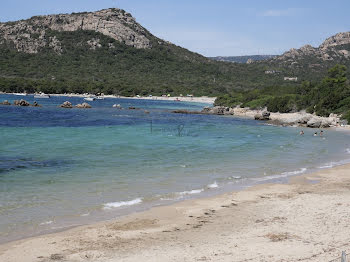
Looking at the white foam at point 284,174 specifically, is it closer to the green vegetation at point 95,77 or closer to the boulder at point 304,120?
the boulder at point 304,120

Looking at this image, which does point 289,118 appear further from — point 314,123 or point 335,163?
point 335,163

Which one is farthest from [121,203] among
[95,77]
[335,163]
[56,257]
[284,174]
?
[95,77]

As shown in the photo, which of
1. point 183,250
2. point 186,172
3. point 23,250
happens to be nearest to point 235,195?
point 186,172

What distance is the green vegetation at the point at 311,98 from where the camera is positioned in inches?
2736

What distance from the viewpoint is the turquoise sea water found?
14.5 m

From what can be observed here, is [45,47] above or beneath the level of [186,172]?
above

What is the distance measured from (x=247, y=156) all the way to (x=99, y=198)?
15.2 m

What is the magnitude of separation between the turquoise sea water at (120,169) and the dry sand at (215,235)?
127cm

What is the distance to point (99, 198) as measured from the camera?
16.1 meters

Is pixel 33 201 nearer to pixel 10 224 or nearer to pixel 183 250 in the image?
pixel 10 224

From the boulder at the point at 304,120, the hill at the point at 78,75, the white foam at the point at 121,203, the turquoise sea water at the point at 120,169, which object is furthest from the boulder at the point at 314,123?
the hill at the point at 78,75

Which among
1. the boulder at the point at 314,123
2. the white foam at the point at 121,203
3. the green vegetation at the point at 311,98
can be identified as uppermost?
the green vegetation at the point at 311,98

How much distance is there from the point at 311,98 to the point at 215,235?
68.9 m

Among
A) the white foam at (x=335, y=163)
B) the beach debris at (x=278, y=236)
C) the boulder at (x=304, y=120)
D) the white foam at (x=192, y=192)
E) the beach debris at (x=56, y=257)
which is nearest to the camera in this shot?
the beach debris at (x=56, y=257)
